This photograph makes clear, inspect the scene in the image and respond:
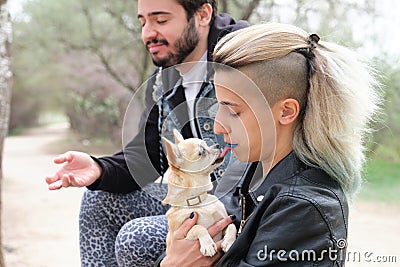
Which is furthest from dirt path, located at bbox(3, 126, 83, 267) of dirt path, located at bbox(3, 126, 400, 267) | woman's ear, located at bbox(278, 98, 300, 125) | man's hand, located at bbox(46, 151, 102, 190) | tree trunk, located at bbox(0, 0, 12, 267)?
woman's ear, located at bbox(278, 98, 300, 125)

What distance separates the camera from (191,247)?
4.08 ft

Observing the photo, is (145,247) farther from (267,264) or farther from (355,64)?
(355,64)

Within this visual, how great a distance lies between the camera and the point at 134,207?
1666 mm

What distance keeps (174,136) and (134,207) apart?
519 millimetres

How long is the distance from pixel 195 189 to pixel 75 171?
520mm

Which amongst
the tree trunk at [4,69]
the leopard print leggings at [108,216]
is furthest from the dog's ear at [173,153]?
the tree trunk at [4,69]

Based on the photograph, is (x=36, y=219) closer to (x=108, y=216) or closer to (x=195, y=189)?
(x=108, y=216)

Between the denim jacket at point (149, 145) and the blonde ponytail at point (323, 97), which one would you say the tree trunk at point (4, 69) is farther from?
the blonde ponytail at point (323, 97)

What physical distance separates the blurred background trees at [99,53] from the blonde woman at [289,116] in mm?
3975

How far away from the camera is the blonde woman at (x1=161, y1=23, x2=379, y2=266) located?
108cm

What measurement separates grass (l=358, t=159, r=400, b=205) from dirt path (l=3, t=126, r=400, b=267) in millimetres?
271

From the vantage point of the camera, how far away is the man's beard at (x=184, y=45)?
164cm

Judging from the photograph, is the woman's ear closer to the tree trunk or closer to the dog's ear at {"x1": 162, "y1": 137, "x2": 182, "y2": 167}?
the dog's ear at {"x1": 162, "y1": 137, "x2": 182, "y2": 167}

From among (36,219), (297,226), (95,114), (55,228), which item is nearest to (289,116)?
(297,226)
